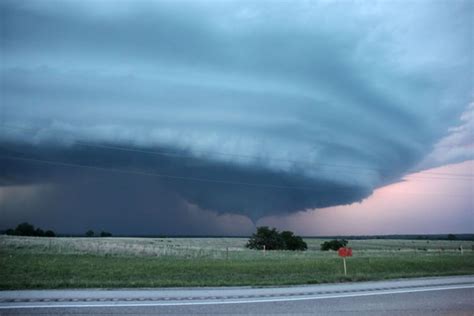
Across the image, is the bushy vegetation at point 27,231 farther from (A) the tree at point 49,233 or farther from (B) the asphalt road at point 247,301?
(B) the asphalt road at point 247,301

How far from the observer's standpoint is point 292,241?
254 feet

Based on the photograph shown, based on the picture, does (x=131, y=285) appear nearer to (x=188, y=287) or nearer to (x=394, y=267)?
(x=188, y=287)

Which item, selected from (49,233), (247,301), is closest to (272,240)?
(247,301)

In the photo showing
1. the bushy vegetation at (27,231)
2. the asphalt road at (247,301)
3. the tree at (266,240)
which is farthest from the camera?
the bushy vegetation at (27,231)

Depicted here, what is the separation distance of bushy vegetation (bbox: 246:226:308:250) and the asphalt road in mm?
58664

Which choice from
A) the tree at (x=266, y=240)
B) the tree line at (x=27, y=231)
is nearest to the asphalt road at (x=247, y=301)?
the tree at (x=266, y=240)

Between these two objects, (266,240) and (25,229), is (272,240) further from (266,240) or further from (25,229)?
(25,229)

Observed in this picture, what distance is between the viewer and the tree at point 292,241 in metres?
76.8

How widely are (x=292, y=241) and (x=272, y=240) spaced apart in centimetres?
482

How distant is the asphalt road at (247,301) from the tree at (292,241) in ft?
202

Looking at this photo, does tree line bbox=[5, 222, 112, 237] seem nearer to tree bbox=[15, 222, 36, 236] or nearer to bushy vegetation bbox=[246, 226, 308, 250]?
tree bbox=[15, 222, 36, 236]

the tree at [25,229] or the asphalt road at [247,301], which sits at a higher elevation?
the tree at [25,229]

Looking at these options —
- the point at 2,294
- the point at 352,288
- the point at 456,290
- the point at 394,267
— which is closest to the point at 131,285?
the point at 2,294

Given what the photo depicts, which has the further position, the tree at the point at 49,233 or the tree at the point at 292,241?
the tree at the point at 49,233
